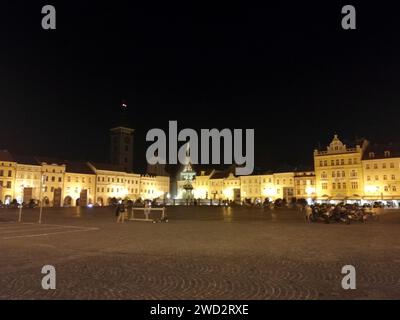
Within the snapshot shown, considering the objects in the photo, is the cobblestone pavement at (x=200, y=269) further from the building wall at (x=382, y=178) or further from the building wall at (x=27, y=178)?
the building wall at (x=27, y=178)

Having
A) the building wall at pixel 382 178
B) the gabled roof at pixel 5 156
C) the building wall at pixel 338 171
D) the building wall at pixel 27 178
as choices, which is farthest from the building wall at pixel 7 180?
the building wall at pixel 382 178

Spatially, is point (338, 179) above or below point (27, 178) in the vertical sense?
above

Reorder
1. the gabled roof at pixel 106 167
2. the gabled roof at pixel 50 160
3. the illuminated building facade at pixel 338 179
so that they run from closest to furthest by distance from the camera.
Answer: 1. the illuminated building facade at pixel 338 179
2. the gabled roof at pixel 50 160
3. the gabled roof at pixel 106 167

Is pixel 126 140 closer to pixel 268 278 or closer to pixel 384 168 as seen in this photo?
pixel 384 168

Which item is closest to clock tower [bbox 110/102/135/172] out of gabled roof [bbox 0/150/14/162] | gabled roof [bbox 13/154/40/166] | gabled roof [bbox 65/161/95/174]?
gabled roof [bbox 65/161/95/174]

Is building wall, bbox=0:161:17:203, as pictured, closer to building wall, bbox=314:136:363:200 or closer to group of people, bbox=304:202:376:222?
group of people, bbox=304:202:376:222

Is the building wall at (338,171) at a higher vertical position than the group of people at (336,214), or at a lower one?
higher

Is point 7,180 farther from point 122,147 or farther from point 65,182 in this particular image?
point 122,147

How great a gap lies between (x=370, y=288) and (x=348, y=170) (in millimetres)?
75983

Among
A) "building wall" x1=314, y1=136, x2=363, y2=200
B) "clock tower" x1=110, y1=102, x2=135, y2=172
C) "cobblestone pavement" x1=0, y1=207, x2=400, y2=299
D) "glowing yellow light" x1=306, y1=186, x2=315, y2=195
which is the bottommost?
"cobblestone pavement" x1=0, y1=207, x2=400, y2=299

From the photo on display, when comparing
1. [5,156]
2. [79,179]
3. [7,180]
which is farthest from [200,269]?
[79,179]

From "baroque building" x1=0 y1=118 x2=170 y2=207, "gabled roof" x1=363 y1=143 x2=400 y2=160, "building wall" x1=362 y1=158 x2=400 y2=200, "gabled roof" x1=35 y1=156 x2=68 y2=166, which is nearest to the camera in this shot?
"building wall" x1=362 y1=158 x2=400 y2=200
